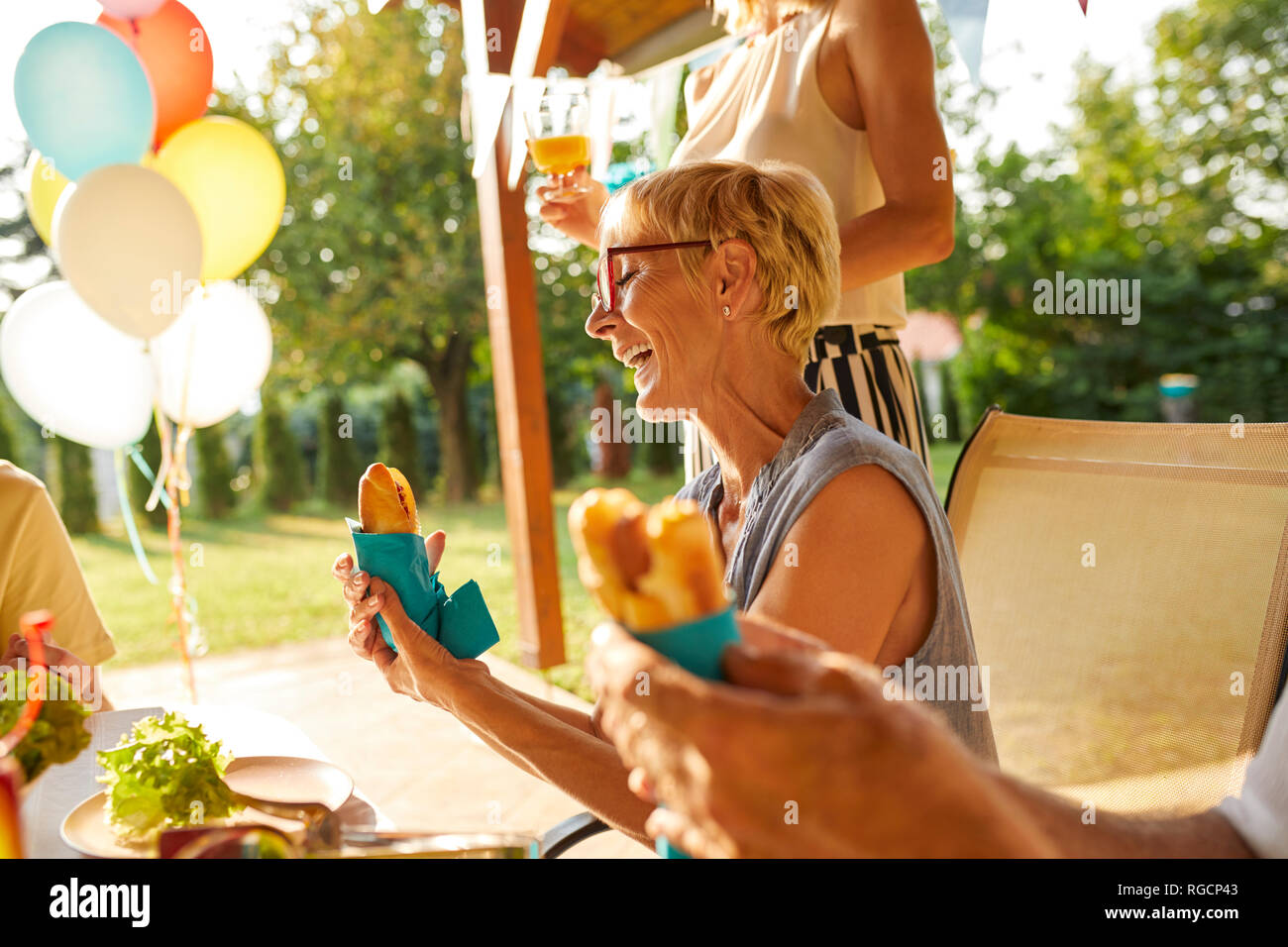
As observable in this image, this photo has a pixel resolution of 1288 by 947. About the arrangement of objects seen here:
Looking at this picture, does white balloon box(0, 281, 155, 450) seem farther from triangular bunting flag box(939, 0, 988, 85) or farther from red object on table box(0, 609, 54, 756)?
red object on table box(0, 609, 54, 756)

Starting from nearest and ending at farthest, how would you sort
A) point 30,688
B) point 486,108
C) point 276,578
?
point 30,688 → point 486,108 → point 276,578

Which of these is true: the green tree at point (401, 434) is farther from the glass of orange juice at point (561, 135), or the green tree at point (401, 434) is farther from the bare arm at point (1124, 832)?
the bare arm at point (1124, 832)

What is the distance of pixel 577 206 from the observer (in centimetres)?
207

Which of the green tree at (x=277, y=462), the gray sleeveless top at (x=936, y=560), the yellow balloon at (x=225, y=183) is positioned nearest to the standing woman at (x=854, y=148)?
the gray sleeveless top at (x=936, y=560)

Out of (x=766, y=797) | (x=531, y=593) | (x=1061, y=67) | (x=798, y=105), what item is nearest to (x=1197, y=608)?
(x=798, y=105)

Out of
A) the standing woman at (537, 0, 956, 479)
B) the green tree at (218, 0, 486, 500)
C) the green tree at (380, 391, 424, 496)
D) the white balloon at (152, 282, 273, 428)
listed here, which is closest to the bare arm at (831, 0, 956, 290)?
the standing woman at (537, 0, 956, 479)

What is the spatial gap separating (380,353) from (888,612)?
41.3 ft

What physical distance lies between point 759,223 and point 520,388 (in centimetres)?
311

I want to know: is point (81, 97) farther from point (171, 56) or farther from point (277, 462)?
point (277, 462)

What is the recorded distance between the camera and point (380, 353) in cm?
1304

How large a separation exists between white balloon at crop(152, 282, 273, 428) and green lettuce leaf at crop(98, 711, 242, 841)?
2.98m

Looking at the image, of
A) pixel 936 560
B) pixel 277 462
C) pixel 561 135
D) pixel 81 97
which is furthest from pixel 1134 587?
pixel 277 462

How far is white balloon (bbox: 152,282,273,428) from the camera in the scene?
3752 millimetres

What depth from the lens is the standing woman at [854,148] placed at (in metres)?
1.71
